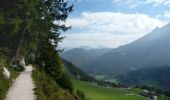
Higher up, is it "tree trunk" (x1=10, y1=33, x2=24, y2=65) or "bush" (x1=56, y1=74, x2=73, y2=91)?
"tree trunk" (x1=10, y1=33, x2=24, y2=65)

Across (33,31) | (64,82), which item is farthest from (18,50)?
(64,82)

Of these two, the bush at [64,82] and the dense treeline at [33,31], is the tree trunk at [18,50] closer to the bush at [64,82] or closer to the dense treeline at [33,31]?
the dense treeline at [33,31]

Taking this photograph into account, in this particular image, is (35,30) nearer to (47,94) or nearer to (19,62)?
(19,62)

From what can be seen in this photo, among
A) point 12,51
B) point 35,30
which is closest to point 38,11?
point 35,30

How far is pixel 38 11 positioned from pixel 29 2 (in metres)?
4.83

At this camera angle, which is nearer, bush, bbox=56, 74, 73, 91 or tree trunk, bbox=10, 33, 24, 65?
bush, bbox=56, 74, 73, 91

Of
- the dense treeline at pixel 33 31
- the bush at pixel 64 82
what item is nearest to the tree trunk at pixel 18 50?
the dense treeline at pixel 33 31

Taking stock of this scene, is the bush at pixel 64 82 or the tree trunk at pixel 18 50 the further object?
the tree trunk at pixel 18 50

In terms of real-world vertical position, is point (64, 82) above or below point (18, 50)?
below

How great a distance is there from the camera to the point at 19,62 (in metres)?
50.6

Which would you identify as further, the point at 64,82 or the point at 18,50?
the point at 18,50

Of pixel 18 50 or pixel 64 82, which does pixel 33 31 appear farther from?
pixel 64 82

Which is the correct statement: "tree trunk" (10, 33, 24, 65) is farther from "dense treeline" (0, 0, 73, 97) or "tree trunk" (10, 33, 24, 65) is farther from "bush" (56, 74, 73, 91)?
"bush" (56, 74, 73, 91)

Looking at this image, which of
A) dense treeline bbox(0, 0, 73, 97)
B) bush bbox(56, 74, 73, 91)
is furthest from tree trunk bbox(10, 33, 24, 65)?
bush bbox(56, 74, 73, 91)
